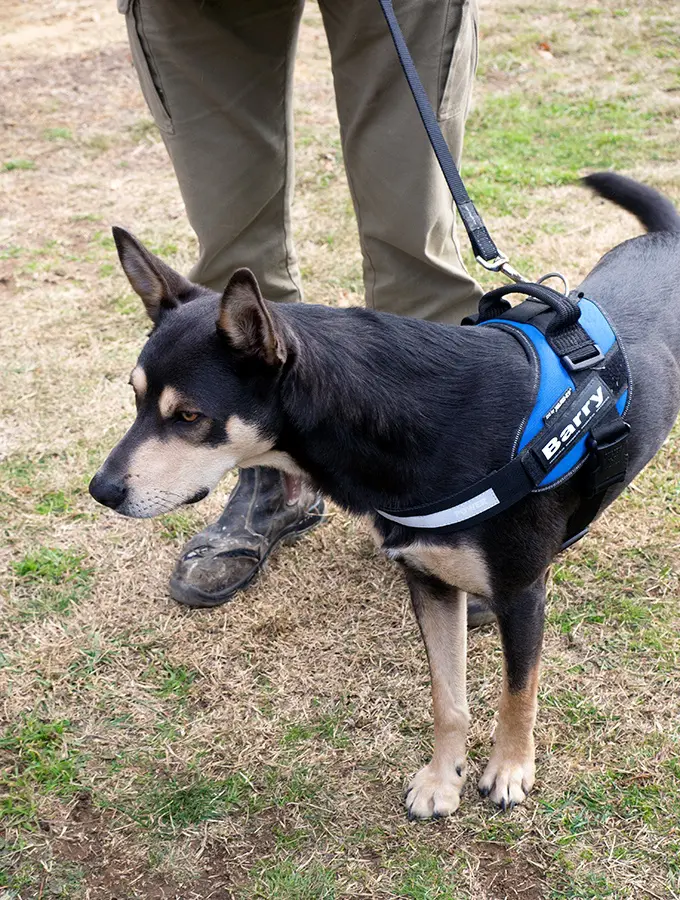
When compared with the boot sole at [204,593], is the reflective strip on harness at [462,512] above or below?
above

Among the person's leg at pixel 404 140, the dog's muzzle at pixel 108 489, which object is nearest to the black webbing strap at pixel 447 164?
the person's leg at pixel 404 140

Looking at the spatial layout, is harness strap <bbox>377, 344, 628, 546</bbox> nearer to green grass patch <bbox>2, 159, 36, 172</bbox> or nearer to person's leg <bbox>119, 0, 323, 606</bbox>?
person's leg <bbox>119, 0, 323, 606</bbox>

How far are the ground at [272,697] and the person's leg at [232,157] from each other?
16 centimetres

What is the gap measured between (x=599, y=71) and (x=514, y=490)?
6.63m

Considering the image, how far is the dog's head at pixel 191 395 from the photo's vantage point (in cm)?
202

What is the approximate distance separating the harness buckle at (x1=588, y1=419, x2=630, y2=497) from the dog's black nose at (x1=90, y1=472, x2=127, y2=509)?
1.19 meters

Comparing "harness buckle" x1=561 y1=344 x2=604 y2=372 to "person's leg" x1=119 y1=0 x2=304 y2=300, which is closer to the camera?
"harness buckle" x1=561 y1=344 x2=604 y2=372

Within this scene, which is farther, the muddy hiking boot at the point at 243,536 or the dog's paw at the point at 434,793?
the muddy hiking boot at the point at 243,536

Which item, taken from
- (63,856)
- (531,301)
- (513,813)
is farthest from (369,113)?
(63,856)

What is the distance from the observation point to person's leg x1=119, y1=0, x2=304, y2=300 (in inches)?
107

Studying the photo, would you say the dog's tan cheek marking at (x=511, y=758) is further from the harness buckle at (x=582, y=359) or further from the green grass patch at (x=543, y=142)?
the green grass patch at (x=543, y=142)

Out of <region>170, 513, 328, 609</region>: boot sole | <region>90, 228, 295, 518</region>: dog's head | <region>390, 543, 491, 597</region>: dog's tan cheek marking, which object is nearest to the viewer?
<region>90, 228, 295, 518</region>: dog's head

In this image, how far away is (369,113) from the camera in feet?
9.18

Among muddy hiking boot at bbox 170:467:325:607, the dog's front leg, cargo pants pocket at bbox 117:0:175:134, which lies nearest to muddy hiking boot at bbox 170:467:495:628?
muddy hiking boot at bbox 170:467:325:607
